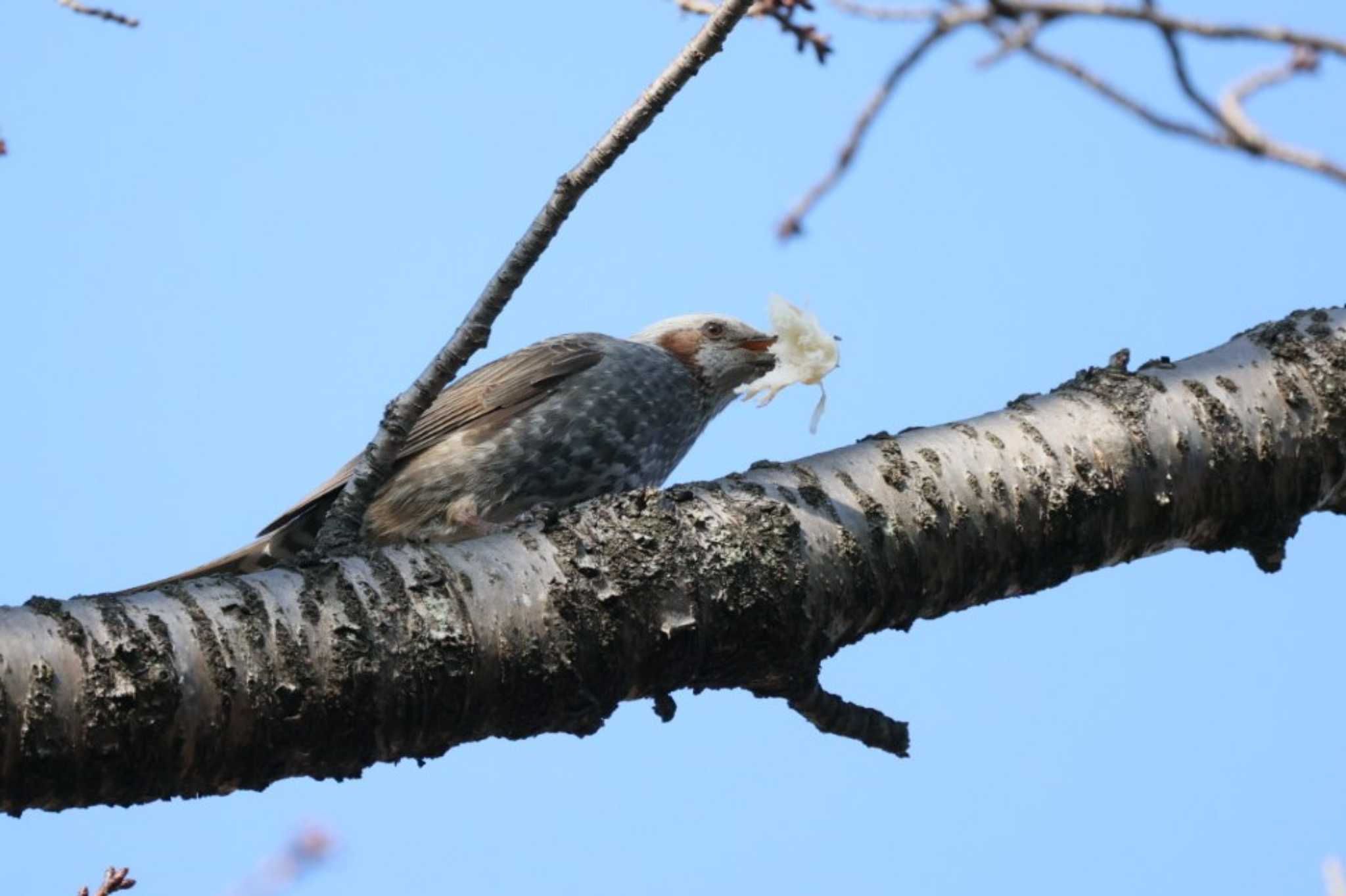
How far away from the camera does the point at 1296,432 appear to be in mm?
3732

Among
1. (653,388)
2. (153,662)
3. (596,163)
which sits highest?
(653,388)

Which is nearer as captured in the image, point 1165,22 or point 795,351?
point 1165,22

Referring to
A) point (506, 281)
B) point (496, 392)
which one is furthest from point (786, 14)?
point (496, 392)

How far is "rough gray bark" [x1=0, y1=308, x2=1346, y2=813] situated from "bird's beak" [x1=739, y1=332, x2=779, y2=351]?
3.11 metres

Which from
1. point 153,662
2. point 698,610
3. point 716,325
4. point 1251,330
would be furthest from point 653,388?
point 153,662

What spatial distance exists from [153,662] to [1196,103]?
6.40 ft

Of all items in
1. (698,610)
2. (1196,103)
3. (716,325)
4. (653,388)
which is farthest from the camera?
(716,325)

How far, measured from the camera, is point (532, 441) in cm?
561

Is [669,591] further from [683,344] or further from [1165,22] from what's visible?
[683,344]

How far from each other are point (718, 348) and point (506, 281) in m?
3.56

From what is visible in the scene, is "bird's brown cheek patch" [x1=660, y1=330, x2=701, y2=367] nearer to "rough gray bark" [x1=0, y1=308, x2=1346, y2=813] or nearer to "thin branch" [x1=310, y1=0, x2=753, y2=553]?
"rough gray bark" [x1=0, y1=308, x2=1346, y2=813]

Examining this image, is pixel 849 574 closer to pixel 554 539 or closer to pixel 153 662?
pixel 554 539

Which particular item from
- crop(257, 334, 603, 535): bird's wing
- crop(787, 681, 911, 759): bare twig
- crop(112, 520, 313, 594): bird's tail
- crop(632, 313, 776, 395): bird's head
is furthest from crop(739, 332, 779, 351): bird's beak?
crop(787, 681, 911, 759): bare twig

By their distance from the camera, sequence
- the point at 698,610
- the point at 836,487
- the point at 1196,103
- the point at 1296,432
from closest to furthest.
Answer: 1. the point at 1196,103
2. the point at 698,610
3. the point at 836,487
4. the point at 1296,432
